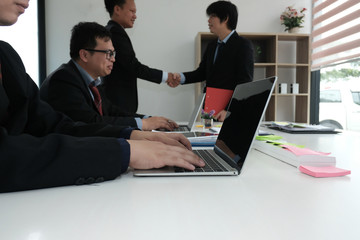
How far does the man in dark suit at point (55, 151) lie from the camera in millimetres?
576

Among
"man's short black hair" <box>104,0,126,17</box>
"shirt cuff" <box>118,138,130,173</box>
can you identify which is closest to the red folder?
"man's short black hair" <box>104,0,126,17</box>

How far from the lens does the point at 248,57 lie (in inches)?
93.0

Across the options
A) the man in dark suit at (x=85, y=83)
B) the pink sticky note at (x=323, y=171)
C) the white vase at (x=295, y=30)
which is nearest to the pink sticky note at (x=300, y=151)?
the pink sticky note at (x=323, y=171)

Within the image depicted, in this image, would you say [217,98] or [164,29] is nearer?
[217,98]

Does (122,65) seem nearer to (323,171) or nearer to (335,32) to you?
(323,171)

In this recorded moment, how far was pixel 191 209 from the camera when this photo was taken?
0.48m

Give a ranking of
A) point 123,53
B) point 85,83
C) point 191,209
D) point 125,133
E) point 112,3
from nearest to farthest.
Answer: point 191,209, point 125,133, point 85,83, point 123,53, point 112,3

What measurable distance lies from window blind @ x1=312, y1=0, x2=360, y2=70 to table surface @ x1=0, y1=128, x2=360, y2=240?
307cm

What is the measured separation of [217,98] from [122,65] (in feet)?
2.80

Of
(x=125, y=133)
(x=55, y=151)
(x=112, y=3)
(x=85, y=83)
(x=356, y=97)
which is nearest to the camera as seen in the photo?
(x=55, y=151)

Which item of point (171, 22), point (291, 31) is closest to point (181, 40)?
point (171, 22)

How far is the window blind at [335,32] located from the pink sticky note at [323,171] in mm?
2872

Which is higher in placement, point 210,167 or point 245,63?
point 245,63

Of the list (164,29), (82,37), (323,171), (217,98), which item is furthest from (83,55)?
(164,29)
